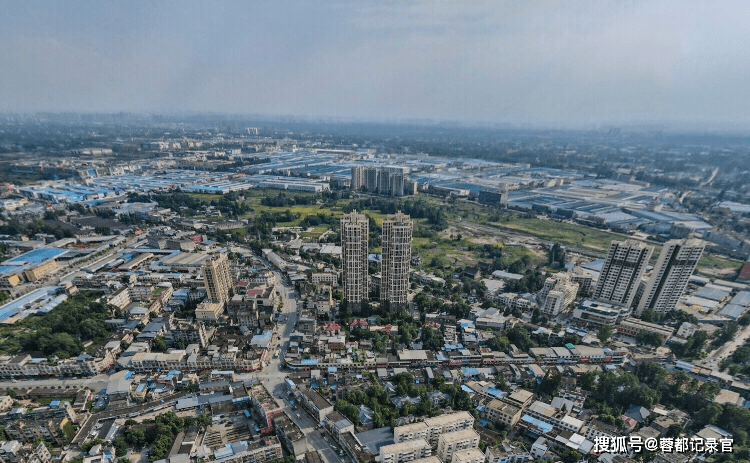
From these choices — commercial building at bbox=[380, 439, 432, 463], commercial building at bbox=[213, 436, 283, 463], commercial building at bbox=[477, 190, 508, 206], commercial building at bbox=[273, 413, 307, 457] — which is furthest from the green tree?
commercial building at bbox=[477, 190, 508, 206]

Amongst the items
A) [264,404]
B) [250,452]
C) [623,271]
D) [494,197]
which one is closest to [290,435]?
[250,452]

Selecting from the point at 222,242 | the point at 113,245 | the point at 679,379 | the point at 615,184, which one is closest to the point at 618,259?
the point at 679,379

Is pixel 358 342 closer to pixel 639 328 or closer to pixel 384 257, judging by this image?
pixel 384 257

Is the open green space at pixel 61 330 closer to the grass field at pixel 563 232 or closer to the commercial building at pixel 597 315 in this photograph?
the commercial building at pixel 597 315

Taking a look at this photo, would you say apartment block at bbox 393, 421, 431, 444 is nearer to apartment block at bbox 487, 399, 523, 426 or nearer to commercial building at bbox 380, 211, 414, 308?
apartment block at bbox 487, 399, 523, 426

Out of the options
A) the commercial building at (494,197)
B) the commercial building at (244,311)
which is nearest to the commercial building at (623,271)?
the commercial building at (244,311)
